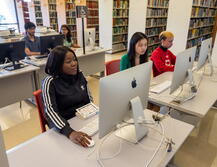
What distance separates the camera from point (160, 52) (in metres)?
2.49

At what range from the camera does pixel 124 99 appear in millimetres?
1073

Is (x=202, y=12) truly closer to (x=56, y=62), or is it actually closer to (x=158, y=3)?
(x=158, y=3)

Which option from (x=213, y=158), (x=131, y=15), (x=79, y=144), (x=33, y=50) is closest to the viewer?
(x=79, y=144)

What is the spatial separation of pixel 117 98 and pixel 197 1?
5.10 metres

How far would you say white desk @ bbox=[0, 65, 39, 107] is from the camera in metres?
2.55

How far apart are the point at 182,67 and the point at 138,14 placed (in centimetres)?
449

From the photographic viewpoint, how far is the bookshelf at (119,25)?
6.30 metres

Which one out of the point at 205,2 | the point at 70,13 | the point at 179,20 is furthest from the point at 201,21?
the point at 70,13

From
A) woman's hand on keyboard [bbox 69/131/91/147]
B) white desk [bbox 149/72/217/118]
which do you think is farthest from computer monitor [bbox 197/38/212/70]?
woman's hand on keyboard [bbox 69/131/91/147]

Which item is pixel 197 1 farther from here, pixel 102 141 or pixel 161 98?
pixel 102 141

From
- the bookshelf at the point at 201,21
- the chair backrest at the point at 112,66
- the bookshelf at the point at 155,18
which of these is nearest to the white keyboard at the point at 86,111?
the chair backrest at the point at 112,66

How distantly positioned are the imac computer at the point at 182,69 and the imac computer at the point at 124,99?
40 centimetres

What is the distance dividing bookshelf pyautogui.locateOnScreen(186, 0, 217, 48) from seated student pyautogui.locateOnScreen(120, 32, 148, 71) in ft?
11.6

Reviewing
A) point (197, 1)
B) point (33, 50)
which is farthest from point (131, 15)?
point (33, 50)
